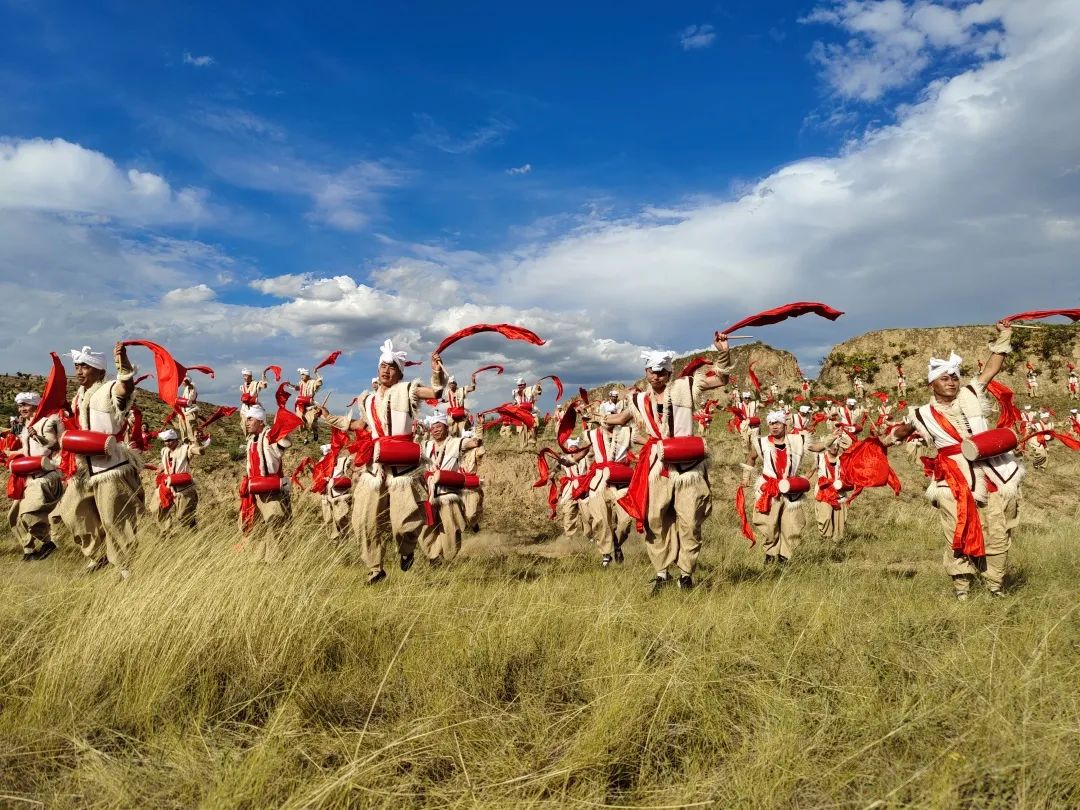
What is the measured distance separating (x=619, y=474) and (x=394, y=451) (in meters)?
4.40

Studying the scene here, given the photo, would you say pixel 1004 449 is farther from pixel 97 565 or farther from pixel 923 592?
pixel 97 565

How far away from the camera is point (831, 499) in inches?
462

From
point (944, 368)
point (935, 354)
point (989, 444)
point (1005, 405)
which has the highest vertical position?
point (935, 354)

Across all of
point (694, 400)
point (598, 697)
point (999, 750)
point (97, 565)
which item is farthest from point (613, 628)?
point (97, 565)

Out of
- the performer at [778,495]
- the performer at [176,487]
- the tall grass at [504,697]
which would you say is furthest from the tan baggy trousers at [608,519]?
the performer at [176,487]

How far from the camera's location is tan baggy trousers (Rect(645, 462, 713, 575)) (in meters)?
6.89

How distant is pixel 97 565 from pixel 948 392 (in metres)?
8.88

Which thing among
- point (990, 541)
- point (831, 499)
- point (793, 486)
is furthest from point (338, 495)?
point (990, 541)

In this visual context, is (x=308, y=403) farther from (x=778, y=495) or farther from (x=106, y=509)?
(x=778, y=495)

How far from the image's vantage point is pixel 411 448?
23.9ft

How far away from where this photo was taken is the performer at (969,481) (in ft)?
20.7

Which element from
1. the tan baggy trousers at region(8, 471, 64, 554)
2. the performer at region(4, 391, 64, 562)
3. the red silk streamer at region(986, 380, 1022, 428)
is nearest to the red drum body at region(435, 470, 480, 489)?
the performer at region(4, 391, 64, 562)

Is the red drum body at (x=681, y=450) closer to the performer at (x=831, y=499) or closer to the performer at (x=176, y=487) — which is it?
the performer at (x=831, y=499)

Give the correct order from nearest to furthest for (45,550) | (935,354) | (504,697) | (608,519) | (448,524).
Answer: (504,697) → (448,524) → (45,550) → (608,519) → (935,354)
